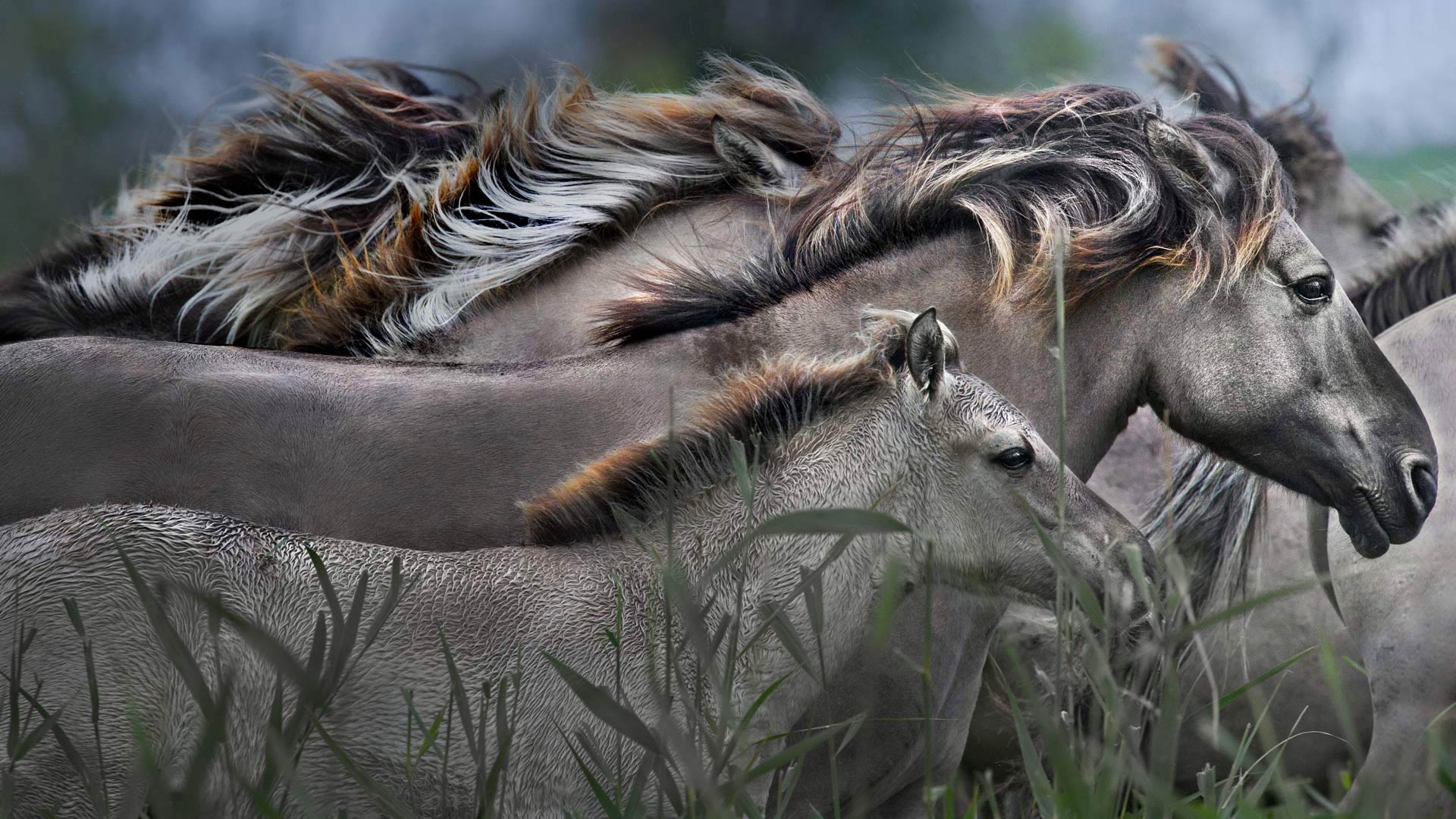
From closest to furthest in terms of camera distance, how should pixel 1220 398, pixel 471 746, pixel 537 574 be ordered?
pixel 471 746 < pixel 537 574 < pixel 1220 398

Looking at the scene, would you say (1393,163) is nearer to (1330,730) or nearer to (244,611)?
(1330,730)

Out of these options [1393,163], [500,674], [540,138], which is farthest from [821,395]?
[1393,163]

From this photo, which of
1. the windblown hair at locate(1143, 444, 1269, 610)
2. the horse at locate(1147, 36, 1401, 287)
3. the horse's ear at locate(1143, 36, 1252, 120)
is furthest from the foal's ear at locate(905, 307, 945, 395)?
the horse at locate(1147, 36, 1401, 287)

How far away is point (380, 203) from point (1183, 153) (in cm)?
209

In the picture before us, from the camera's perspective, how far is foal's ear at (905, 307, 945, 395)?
2234 mm

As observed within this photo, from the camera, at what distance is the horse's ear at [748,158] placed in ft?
11.1

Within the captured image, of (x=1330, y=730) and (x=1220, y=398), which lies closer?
(x=1220, y=398)

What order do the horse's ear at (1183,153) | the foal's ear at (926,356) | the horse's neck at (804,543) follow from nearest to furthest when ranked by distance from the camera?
the horse's neck at (804,543)
the foal's ear at (926,356)
the horse's ear at (1183,153)

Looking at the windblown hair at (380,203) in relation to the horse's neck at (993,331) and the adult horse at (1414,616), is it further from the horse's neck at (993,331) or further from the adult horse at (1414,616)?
the adult horse at (1414,616)

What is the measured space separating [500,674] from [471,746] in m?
0.43

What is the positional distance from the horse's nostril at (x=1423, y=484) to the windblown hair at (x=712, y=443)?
133 cm

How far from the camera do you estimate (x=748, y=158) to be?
3432 mm

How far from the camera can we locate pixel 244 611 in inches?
74.3

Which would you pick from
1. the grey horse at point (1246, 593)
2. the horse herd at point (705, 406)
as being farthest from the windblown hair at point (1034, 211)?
the grey horse at point (1246, 593)
